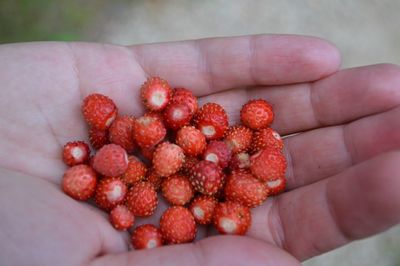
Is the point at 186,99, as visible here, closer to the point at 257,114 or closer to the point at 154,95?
the point at 154,95

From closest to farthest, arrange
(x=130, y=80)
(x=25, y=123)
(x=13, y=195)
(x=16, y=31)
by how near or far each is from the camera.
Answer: (x=13, y=195) → (x=25, y=123) → (x=130, y=80) → (x=16, y=31)

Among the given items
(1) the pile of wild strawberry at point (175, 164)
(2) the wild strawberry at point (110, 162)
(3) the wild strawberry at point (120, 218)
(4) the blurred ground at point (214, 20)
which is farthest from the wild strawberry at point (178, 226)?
(4) the blurred ground at point (214, 20)

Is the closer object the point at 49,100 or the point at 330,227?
the point at 330,227

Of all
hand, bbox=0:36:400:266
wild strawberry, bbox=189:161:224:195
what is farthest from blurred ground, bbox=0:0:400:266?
wild strawberry, bbox=189:161:224:195

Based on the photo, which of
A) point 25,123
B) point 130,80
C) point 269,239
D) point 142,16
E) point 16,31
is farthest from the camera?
point 142,16

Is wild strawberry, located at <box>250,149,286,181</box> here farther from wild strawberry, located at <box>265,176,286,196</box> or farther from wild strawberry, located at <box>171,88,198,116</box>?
wild strawberry, located at <box>171,88,198,116</box>

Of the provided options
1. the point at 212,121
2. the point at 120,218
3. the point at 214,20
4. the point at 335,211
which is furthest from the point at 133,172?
the point at 214,20

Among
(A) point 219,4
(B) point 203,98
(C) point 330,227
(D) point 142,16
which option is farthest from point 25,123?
(A) point 219,4

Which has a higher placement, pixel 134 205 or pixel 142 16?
pixel 142 16

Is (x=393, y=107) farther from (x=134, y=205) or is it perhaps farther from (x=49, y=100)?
(x=49, y=100)
